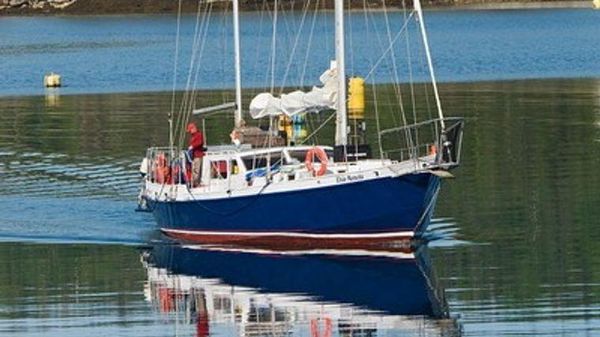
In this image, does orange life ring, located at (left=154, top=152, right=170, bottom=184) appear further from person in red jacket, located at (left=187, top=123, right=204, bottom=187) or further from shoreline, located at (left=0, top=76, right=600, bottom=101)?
shoreline, located at (left=0, top=76, right=600, bottom=101)

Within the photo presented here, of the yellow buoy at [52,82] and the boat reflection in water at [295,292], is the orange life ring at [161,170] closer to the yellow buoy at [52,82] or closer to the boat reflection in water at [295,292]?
Result: the boat reflection in water at [295,292]

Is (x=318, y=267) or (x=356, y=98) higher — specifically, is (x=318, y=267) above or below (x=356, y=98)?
below

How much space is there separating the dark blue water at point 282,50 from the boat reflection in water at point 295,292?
21.7 meters

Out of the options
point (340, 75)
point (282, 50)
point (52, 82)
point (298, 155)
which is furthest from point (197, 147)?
point (282, 50)

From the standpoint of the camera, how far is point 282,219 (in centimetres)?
3844

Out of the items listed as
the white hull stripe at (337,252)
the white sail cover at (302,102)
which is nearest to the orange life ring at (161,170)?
the white sail cover at (302,102)

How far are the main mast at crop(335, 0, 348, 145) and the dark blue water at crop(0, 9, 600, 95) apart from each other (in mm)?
19995

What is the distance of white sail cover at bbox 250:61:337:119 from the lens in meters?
40.6

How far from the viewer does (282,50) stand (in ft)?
340

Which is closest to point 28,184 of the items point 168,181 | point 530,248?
point 168,181

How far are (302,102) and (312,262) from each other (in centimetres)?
499

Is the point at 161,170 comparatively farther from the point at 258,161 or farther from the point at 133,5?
the point at 133,5

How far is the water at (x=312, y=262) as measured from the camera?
101ft

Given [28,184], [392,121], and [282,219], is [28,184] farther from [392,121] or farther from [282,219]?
[392,121]
